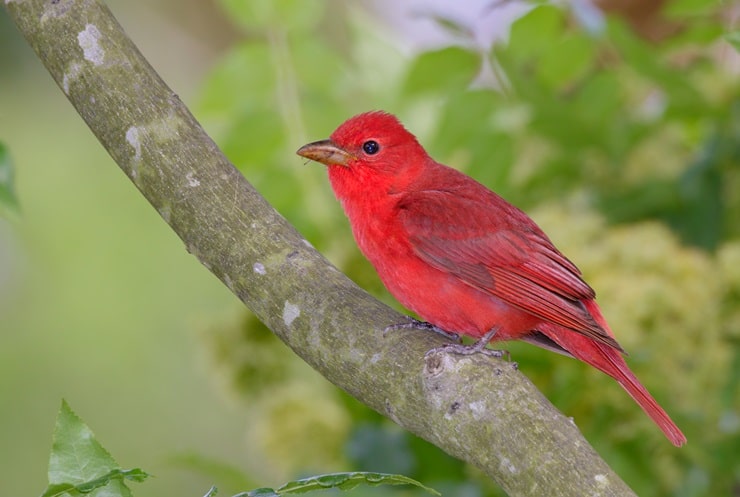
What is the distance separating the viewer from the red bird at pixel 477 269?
9.39 ft

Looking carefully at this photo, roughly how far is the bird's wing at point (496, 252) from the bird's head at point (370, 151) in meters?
0.19

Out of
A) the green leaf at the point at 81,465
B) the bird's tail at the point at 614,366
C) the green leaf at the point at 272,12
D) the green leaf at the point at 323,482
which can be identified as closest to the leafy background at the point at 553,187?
the green leaf at the point at 272,12

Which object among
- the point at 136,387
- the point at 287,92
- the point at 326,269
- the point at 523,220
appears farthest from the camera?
the point at 136,387

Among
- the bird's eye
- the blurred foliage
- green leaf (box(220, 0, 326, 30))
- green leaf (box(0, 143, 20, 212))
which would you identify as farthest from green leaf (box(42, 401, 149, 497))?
green leaf (box(220, 0, 326, 30))

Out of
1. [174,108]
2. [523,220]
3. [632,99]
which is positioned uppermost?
[632,99]

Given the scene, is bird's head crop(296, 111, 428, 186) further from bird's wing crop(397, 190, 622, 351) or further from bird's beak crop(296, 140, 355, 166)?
bird's wing crop(397, 190, 622, 351)

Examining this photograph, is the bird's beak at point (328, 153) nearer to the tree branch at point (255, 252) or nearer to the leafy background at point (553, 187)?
the leafy background at point (553, 187)

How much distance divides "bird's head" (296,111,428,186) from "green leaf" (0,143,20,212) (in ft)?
3.42

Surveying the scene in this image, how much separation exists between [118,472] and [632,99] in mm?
3170

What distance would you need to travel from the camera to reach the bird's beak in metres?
3.24

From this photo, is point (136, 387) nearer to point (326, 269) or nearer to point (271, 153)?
point (271, 153)

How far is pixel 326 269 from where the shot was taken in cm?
224

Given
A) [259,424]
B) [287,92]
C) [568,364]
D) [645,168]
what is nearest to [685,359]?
[568,364]

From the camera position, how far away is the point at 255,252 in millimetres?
2197
